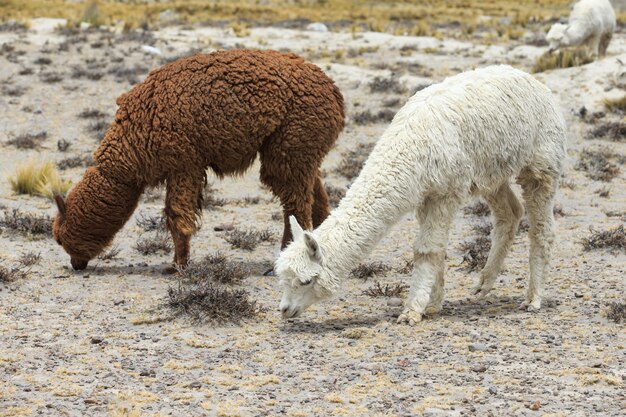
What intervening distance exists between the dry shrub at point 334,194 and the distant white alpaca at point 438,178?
18.3 feet

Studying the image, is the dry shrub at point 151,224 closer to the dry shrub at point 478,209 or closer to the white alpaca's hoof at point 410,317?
the dry shrub at point 478,209

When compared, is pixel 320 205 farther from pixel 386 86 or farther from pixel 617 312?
pixel 386 86

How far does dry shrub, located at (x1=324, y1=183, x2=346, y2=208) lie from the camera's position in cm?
1340

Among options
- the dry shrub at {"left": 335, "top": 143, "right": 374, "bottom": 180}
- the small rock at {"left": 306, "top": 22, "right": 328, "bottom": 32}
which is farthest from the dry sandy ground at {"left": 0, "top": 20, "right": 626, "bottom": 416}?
the small rock at {"left": 306, "top": 22, "right": 328, "bottom": 32}

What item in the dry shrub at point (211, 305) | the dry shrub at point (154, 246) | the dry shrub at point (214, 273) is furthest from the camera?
the dry shrub at point (154, 246)

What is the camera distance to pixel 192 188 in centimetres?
898

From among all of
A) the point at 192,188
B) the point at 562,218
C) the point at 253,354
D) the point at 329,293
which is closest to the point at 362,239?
the point at 329,293

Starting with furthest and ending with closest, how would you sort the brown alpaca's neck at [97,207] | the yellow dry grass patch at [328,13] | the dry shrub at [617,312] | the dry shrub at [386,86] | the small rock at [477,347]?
1. the yellow dry grass patch at [328,13]
2. the dry shrub at [386,86]
3. the brown alpaca's neck at [97,207]
4. the dry shrub at [617,312]
5. the small rock at [477,347]

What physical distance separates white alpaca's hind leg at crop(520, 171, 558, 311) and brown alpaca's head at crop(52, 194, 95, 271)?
4.52 metres

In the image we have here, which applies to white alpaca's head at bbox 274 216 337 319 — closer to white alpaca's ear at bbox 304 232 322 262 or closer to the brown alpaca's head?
white alpaca's ear at bbox 304 232 322 262

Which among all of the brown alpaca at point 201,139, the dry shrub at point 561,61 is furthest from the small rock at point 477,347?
the dry shrub at point 561,61

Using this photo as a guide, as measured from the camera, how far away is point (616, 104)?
19328 mm

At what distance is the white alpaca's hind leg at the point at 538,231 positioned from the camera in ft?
25.8

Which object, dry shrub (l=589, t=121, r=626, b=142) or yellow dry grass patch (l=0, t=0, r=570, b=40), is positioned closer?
dry shrub (l=589, t=121, r=626, b=142)
